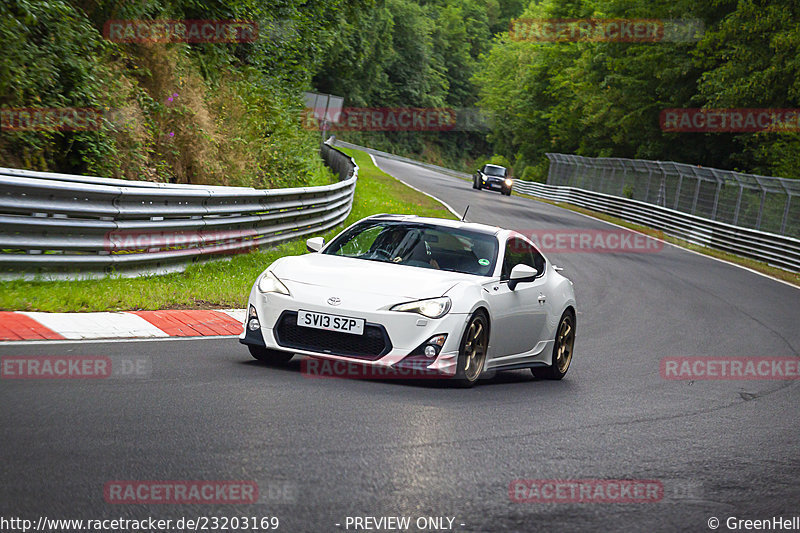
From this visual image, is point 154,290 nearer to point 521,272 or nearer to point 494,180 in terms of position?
point 521,272

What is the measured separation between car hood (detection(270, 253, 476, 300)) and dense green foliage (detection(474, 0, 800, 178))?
3215 centimetres

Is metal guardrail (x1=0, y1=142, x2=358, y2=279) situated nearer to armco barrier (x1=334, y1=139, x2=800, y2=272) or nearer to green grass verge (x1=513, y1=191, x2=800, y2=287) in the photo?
green grass verge (x1=513, y1=191, x2=800, y2=287)

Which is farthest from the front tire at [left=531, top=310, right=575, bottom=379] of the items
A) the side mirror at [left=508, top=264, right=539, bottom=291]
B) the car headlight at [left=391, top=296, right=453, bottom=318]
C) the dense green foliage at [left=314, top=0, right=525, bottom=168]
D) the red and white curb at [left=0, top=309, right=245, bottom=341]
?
the dense green foliage at [left=314, top=0, right=525, bottom=168]

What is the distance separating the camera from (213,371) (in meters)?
7.51

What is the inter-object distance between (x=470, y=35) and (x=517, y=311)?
132 metres

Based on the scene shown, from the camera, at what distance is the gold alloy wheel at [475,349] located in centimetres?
789

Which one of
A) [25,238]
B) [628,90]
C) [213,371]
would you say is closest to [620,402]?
[213,371]

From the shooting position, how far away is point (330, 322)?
751cm

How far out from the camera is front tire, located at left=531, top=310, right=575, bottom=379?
9844 mm
